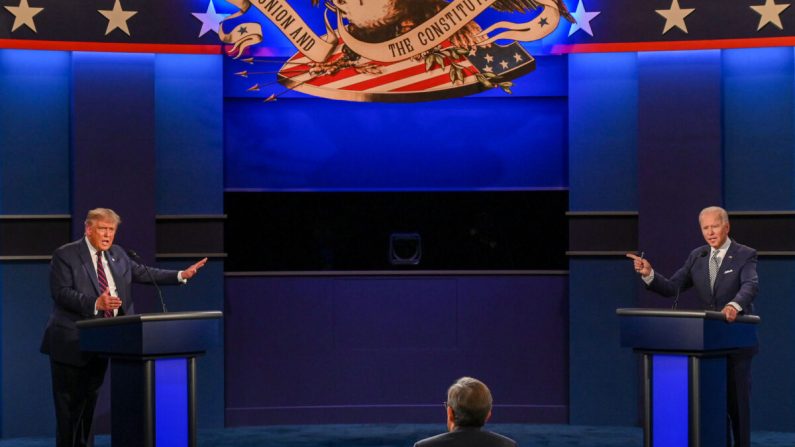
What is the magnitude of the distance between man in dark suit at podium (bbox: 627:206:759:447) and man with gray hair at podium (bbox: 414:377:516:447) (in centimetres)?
260

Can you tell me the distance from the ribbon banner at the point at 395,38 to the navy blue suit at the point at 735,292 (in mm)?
2448

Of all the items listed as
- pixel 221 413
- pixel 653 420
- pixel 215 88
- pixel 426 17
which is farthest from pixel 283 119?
pixel 653 420

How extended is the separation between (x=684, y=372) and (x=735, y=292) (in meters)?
0.89

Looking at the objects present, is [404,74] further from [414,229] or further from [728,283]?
[728,283]

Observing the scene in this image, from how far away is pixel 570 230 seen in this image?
7.96 metres

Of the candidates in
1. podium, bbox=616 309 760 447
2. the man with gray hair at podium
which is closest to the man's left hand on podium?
podium, bbox=616 309 760 447

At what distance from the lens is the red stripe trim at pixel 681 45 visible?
7.55 m

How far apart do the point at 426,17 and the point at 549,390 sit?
2840mm

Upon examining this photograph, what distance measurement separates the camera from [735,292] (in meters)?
6.01

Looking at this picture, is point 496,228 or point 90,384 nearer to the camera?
point 90,384

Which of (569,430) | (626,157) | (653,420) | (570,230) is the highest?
(626,157)

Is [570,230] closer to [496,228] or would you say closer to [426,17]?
[496,228]

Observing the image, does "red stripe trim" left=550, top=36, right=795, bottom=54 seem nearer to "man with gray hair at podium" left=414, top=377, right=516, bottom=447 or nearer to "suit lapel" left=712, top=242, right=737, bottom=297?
"suit lapel" left=712, top=242, right=737, bottom=297

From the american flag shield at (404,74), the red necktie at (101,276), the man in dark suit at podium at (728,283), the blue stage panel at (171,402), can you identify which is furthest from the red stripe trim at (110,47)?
the man in dark suit at podium at (728,283)
